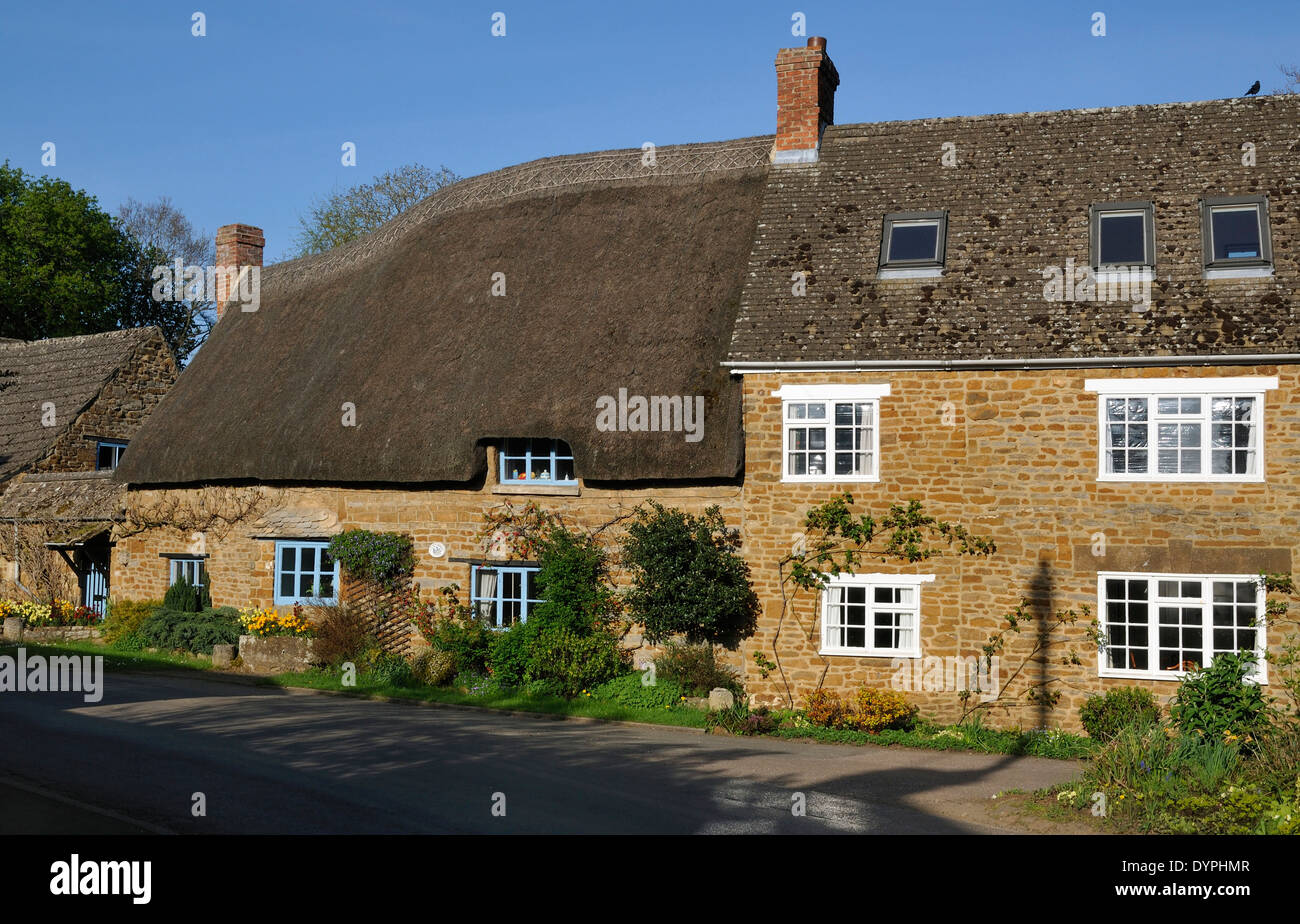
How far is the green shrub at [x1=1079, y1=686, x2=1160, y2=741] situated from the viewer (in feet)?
48.4

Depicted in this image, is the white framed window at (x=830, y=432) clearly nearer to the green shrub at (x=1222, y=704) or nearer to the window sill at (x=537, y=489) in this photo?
the window sill at (x=537, y=489)

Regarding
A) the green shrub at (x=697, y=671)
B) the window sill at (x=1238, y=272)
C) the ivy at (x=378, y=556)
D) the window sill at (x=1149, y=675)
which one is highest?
the window sill at (x=1238, y=272)

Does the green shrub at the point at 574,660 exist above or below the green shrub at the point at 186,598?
below

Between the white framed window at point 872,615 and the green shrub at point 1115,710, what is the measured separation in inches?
90.3

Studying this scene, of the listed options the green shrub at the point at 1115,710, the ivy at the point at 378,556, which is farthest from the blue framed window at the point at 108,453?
the green shrub at the point at 1115,710

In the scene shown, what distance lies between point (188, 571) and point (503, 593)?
8.74m

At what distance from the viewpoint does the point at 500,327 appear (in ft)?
67.3

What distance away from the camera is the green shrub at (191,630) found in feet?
72.1

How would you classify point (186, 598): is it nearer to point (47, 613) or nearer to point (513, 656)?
point (47, 613)

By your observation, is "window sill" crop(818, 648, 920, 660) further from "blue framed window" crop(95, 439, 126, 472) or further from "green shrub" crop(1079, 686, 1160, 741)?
"blue framed window" crop(95, 439, 126, 472)

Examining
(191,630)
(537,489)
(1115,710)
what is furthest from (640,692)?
(191,630)

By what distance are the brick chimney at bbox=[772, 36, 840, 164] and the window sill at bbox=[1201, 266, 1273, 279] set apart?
6.39 m

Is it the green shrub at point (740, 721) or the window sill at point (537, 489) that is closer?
the green shrub at point (740, 721)
